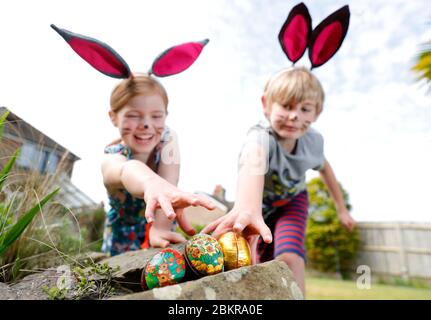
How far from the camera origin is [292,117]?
4.73 feet

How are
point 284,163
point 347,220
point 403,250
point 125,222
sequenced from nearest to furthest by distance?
1. point 284,163
2. point 125,222
3. point 347,220
4. point 403,250

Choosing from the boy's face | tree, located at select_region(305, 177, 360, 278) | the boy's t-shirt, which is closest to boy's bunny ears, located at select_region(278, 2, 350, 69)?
the boy's face

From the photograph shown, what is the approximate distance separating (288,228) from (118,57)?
117 centimetres

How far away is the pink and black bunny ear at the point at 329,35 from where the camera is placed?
1313 mm

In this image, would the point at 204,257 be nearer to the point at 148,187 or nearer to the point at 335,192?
the point at 148,187

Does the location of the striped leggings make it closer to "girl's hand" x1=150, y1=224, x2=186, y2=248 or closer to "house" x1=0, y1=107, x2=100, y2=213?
"girl's hand" x1=150, y1=224, x2=186, y2=248

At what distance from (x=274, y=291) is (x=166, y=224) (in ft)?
1.95

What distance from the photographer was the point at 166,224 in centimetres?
117

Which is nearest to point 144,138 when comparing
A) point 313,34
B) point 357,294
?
point 313,34

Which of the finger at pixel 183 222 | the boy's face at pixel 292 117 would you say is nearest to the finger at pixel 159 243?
the finger at pixel 183 222

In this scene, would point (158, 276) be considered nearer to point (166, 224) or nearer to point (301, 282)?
point (166, 224)

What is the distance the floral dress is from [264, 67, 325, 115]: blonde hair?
572mm

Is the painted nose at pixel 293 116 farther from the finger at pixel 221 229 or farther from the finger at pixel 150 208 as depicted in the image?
the finger at pixel 150 208
